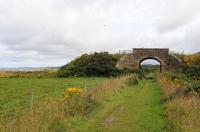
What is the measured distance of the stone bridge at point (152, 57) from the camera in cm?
6994

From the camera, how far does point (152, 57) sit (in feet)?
235

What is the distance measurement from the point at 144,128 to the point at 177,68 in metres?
56.6

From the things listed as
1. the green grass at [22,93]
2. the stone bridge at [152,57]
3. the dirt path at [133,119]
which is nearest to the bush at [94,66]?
the stone bridge at [152,57]

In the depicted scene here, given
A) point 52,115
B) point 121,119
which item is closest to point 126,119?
point 121,119

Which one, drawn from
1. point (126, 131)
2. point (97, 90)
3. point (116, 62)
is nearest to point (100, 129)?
point (126, 131)

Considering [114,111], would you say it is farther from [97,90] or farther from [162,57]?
[162,57]

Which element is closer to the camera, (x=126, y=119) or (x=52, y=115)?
(x=52, y=115)

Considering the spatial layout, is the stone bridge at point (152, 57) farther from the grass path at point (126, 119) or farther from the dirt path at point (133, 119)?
the dirt path at point (133, 119)

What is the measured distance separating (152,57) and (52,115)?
59.2 meters

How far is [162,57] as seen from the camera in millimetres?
70812

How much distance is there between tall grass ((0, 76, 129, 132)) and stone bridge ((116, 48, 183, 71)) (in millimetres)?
49221

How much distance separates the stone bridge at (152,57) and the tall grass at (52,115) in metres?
49.2

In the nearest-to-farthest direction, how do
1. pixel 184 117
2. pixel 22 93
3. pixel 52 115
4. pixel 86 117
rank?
pixel 184 117 < pixel 52 115 < pixel 86 117 < pixel 22 93

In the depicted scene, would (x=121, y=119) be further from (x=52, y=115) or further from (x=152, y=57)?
(x=152, y=57)
